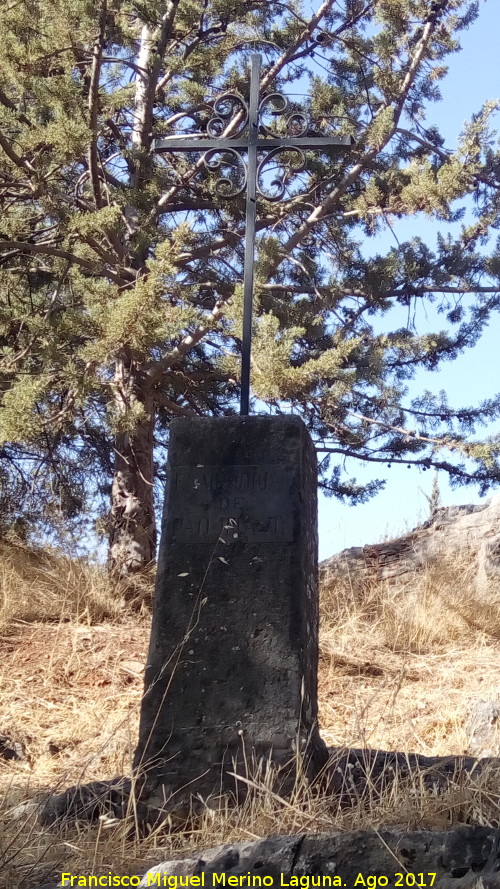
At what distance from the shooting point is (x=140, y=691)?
5590 mm

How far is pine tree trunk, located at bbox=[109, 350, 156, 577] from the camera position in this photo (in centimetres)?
702

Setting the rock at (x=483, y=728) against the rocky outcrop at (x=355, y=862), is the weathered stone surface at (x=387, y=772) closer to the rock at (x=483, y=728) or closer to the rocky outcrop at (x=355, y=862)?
the rocky outcrop at (x=355, y=862)

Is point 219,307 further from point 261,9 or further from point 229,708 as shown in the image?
point 229,708

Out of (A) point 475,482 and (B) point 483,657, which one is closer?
(B) point 483,657

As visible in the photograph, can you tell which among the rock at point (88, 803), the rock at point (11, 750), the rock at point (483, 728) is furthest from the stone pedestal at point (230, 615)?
the rock at point (11, 750)

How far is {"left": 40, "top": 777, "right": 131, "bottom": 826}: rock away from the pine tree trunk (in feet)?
11.8

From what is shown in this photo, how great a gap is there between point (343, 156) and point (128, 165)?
1.71 m

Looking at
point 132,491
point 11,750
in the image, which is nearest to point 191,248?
point 132,491

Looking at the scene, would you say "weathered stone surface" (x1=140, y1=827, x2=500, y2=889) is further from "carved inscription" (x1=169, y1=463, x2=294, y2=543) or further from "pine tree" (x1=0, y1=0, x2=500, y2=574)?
"pine tree" (x1=0, y1=0, x2=500, y2=574)

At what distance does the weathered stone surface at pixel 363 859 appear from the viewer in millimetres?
2191

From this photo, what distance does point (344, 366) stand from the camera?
23.2 feet

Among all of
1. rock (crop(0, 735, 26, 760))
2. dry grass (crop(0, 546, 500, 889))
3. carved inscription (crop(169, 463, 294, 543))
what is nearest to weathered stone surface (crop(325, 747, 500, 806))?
dry grass (crop(0, 546, 500, 889))

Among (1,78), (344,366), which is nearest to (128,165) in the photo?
(1,78)

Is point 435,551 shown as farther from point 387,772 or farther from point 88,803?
point 88,803
